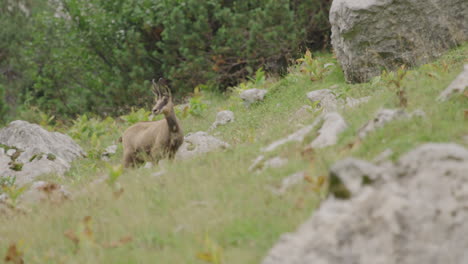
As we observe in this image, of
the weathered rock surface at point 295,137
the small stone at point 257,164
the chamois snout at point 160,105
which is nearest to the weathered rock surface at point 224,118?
Result: the chamois snout at point 160,105

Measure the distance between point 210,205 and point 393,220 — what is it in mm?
2269

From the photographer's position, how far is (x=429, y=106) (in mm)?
6723

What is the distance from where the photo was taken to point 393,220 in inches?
159

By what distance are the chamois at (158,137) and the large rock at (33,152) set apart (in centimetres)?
231

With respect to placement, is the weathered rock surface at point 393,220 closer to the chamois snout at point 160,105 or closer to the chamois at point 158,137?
the chamois at point 158,137

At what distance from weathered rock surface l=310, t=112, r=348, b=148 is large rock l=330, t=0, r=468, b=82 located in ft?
15.3

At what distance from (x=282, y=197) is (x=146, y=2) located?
14164 millimetres

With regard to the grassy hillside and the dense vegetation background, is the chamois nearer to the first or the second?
the grassy hillside

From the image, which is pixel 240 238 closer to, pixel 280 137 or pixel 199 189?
pixel 199 189

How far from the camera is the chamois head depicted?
994cm

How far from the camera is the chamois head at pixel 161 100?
9.94m

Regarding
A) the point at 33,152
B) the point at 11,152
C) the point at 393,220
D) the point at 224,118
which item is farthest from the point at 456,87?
the point at 11,152

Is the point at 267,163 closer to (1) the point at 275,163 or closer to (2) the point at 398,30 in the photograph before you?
(1) the point at 275,163

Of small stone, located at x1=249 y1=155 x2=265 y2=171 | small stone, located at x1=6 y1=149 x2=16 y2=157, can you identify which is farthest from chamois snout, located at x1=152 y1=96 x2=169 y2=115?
small stone, located at x1=6 y1=149 x2=16 y2=157
